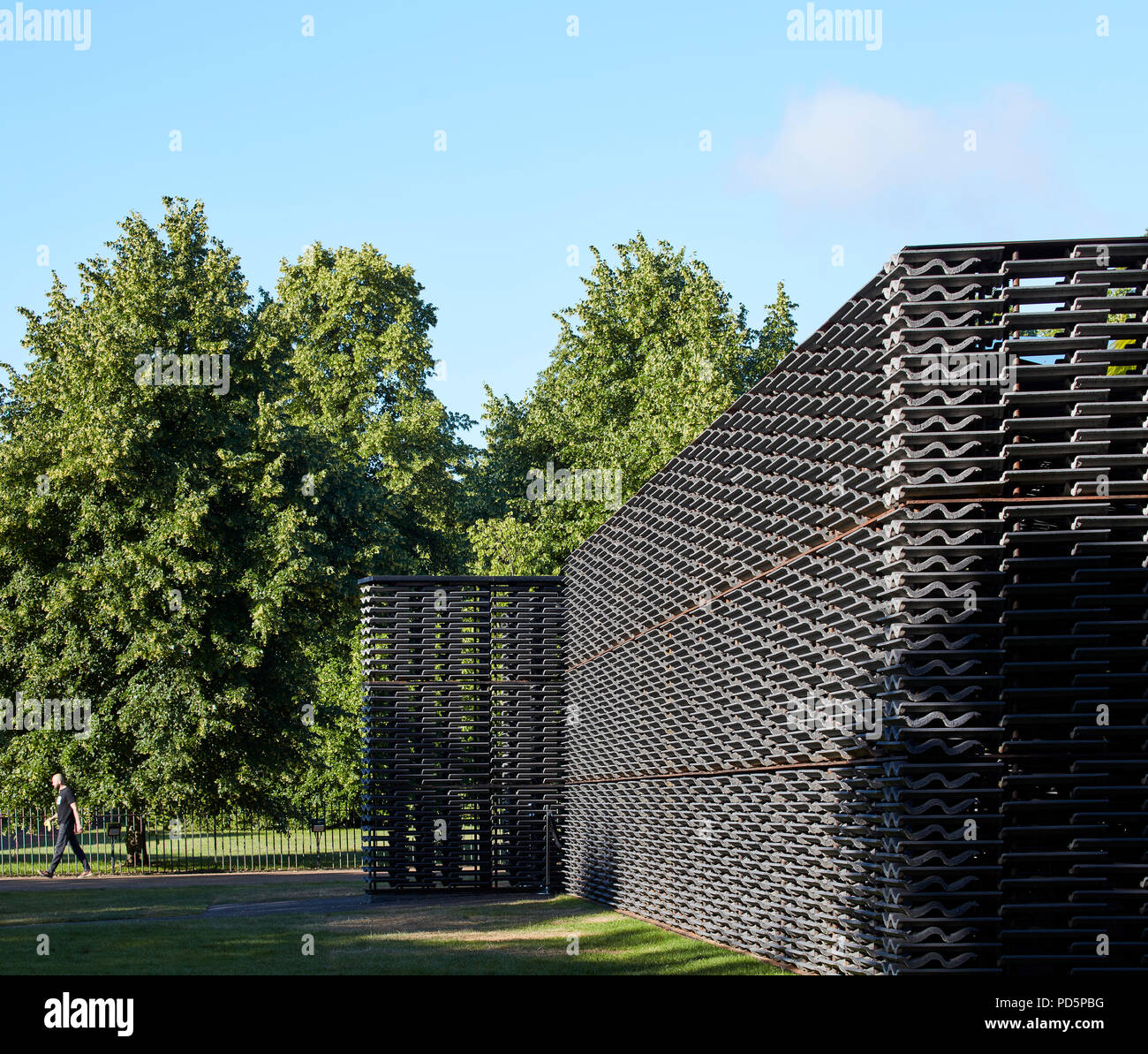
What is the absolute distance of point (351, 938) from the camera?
40.1 feet

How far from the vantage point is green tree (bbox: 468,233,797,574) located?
31734 millimetres

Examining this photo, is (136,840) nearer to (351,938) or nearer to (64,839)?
(64,839)

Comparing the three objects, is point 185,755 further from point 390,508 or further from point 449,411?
point 449,411

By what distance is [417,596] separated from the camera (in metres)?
18.8

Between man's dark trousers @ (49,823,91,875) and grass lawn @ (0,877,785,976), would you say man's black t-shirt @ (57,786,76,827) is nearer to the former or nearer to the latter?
man's dark trousers @ (49,823,91,875)

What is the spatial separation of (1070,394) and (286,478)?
21.0 meters

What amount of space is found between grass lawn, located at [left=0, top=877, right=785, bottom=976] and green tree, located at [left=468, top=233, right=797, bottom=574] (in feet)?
52.7

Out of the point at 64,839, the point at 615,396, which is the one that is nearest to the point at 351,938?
the point at 64,839

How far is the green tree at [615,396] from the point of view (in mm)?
31734

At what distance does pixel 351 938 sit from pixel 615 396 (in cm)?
2654

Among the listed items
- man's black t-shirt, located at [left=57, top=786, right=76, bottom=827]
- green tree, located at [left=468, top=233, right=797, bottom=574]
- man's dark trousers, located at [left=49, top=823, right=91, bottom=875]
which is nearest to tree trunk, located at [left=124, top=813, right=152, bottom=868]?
man's dark trousers, located at [left=49, top=823, right=91, bottom=875]

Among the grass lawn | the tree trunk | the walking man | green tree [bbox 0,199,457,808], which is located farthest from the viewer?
the tree trunk

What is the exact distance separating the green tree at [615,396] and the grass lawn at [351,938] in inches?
632

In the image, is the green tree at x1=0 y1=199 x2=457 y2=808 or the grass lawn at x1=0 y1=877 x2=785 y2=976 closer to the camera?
the grass lawn at x1=0 y1=877 x2=785 y2=976
